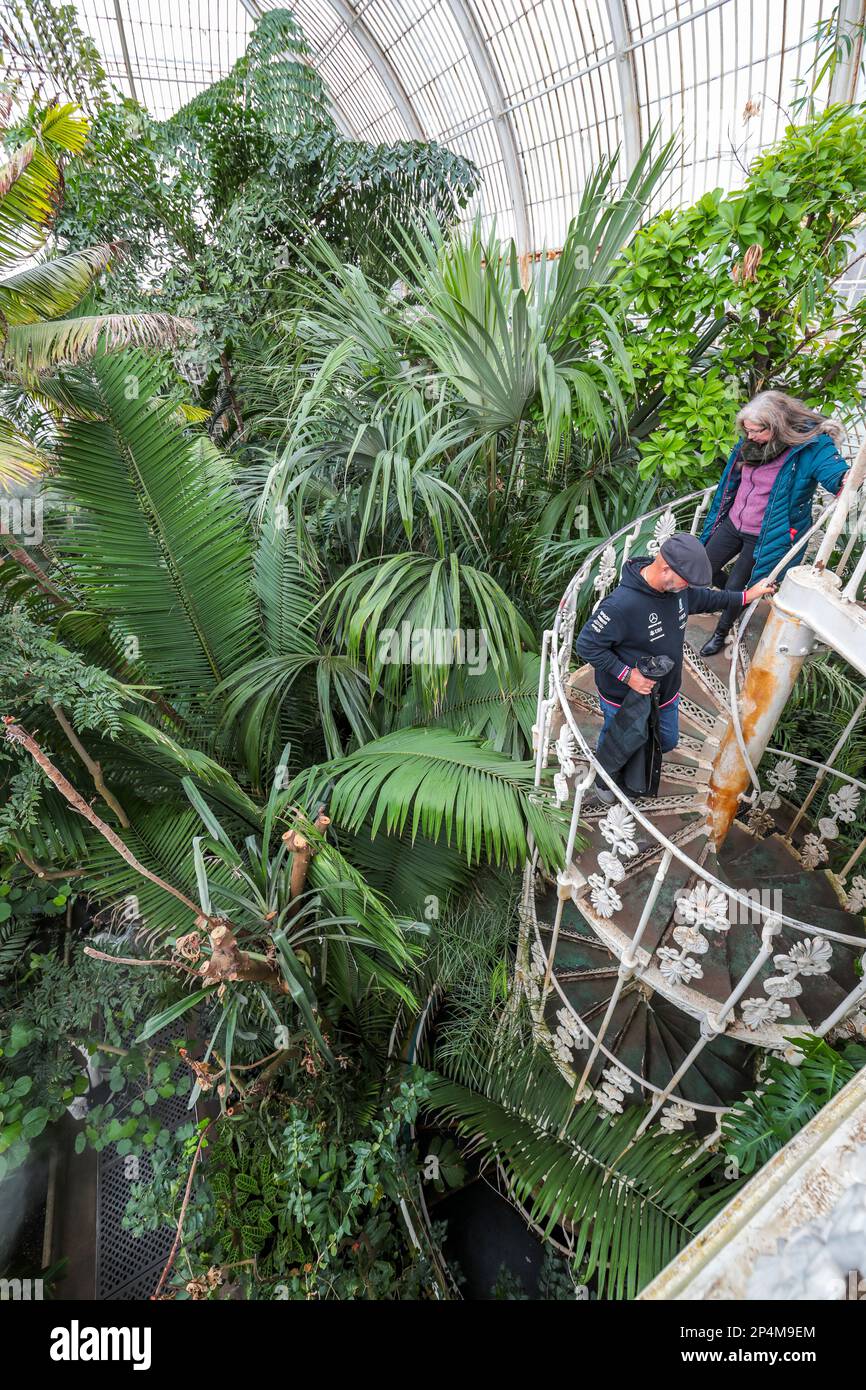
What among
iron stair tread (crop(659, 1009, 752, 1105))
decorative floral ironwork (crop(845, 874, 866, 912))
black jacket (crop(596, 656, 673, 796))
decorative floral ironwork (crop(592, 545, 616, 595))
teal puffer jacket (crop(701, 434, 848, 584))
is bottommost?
iron stair tread (crop(659, 1009, 752, 1105))

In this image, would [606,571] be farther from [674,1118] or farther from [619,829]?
[674,1118]

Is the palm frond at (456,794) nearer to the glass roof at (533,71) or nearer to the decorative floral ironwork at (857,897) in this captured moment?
the decorative floral ironwork at (857,897)

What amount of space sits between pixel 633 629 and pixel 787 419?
974 millimetres

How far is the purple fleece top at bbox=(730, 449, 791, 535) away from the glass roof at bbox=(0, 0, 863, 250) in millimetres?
1478

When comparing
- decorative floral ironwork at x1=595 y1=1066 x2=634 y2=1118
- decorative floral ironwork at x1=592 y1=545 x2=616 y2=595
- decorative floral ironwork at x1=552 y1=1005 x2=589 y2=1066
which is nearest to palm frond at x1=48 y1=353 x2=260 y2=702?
decorative floral ironwork at x1=592 y1=545 x2=616 y2=595

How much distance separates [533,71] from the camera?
7504mm

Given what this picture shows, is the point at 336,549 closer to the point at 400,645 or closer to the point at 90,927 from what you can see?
the point at 400,645

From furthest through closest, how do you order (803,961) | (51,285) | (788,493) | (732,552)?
(51,285)
(732,552)
(788,493)
(803,961)

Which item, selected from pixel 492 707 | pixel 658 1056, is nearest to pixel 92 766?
pixel 492 707

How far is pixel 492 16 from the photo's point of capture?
298 inches

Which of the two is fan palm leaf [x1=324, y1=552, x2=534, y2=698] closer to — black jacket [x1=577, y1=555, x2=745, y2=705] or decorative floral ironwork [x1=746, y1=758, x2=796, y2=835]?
black jacket [x1=577, y1=555, x2=745, y2=705]

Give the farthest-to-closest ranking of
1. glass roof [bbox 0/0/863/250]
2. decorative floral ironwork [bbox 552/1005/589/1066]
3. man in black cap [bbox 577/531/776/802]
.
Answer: glass roof [bbox 0/0/863/250], decorative floral ironwork [bbox 552/1005/589/1066], man in black cap [bbox 577/531/776/802]

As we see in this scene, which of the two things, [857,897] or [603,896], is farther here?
[857,897]

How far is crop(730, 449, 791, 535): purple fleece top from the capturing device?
2.59 m
